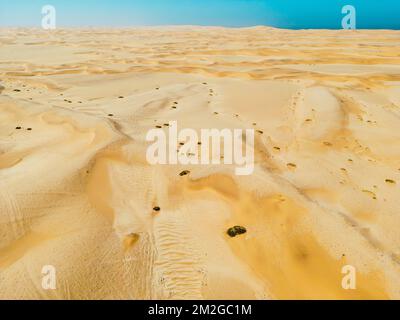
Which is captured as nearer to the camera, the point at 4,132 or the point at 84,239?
the point at 84,239

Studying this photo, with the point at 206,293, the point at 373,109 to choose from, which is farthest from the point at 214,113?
the point at 206,293

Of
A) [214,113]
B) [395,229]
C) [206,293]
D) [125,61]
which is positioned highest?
[125,61]

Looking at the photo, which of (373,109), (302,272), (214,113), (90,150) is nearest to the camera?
(302,272)

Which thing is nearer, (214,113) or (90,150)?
(90,150)

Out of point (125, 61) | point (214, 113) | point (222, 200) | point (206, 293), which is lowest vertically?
point (206, 293)

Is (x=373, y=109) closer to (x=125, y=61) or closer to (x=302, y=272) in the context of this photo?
(x=302, y=272)

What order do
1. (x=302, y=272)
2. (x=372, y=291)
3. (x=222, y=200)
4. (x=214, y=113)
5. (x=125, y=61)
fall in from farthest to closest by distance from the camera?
(x=125, y=61), (x=214, y=113), (x=222, y=200), (x=302, y=272), (x=372, y=291)

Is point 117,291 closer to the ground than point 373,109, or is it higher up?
closer to the ground

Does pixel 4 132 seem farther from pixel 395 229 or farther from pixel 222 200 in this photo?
pixel 395 229

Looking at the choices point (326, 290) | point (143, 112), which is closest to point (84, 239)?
point (326, 290)
